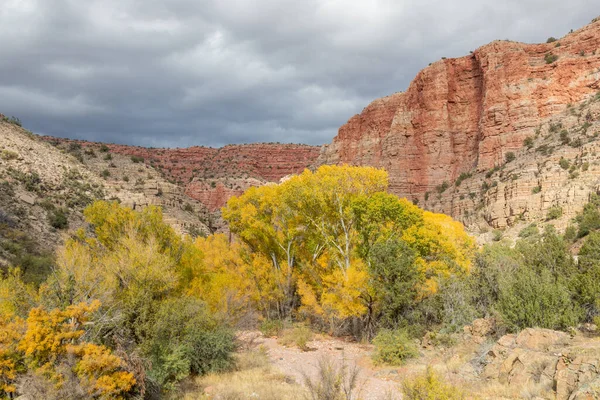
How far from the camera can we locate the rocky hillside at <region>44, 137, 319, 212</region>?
278 ft

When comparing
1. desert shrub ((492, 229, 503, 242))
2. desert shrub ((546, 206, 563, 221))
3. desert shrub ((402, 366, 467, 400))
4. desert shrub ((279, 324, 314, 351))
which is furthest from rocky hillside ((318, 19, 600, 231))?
desert shrub ((402, 366, 467, 400))

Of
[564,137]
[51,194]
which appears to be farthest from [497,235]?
[51,194]

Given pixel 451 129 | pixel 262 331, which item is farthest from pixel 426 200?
pixel 262 331

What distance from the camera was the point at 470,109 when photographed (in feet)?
206

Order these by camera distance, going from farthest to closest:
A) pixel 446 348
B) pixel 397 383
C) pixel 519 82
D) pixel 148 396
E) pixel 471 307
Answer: pixel 519 82 < pixel 471 307 < pixel 446 348 < pixel 397 383 < pixel 148 396

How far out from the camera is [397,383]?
42.3 ft

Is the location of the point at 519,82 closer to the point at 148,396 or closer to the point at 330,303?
the point at 330,303

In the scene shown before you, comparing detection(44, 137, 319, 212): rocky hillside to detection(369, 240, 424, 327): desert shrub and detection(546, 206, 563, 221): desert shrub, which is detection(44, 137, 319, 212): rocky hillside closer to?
detection(546, 206, 563, 221): desert shrub

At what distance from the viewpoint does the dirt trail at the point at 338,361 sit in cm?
1219

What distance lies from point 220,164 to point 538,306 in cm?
9440

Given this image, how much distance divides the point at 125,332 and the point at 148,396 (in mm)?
1943

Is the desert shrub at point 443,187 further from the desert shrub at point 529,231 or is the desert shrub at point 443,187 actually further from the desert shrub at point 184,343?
the desert shrub at point 184,343

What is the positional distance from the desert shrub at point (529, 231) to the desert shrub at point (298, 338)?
79.5 ft

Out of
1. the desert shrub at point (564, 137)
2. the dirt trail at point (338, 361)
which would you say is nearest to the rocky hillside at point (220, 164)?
the desert shrub at point (564, 137)
